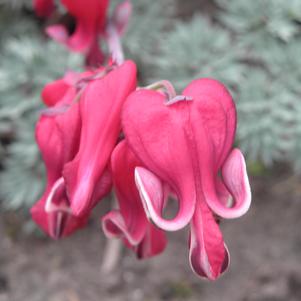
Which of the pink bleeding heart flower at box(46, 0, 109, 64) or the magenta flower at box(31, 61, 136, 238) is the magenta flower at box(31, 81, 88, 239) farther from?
the pink bleeding heart flower at box(46, 0, 109, 64)

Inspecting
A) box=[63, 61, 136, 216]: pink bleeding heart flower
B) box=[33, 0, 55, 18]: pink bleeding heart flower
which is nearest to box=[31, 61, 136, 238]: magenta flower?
box=[63, 61, 136, 216]: pink bleeding heart flower

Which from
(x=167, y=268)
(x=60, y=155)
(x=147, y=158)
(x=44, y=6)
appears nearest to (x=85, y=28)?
(x=44, y=6)

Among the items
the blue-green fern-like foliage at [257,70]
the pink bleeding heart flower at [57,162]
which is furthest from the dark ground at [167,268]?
the pink bleeding heart flower at [57,162]

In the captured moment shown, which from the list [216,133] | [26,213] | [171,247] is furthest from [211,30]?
[216,133]

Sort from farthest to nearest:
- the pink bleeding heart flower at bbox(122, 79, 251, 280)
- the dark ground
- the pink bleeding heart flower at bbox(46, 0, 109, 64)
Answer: the dark ground, the pink bleeding heart flower at bbox(46, 0, 109, 64), the pink bleeding heart flower at bbox(122, 79, 251, 280)

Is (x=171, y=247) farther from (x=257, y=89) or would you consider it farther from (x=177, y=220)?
(x=177, y=220)
